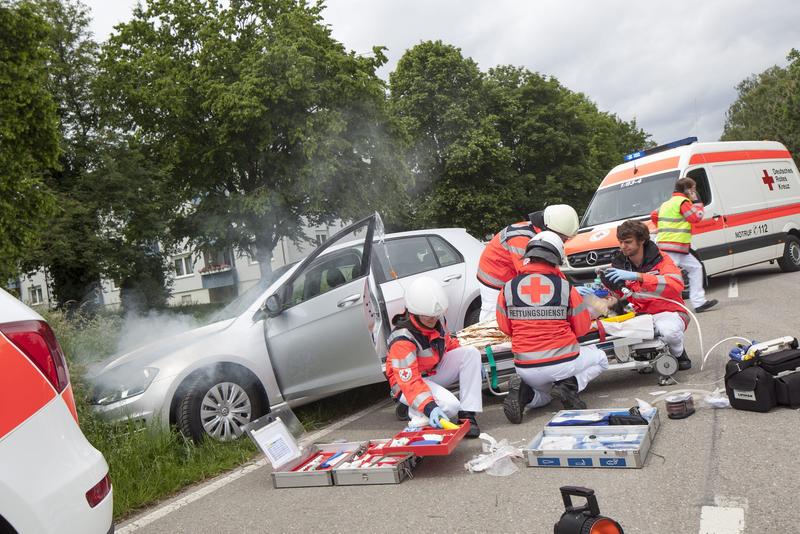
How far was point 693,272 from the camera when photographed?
30.2 ft

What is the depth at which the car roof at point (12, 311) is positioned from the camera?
2366mm

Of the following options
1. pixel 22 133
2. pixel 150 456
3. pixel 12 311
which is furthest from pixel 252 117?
pixel 12 311

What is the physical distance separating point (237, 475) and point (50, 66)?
77.8ft

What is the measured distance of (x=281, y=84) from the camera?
22578 mm

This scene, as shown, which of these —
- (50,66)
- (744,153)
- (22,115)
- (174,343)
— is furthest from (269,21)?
(174,343)

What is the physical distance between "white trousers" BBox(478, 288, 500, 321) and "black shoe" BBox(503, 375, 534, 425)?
6.34ft

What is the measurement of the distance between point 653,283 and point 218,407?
390 centimetres

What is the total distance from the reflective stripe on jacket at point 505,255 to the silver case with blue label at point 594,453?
7.75ft

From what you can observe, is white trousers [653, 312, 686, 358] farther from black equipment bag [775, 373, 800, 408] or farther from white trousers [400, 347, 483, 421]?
white trousers [400, 347, 483, 421]

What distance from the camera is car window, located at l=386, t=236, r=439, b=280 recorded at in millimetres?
7742

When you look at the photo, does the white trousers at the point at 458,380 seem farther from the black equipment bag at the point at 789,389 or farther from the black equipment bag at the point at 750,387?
the black equipment bag at the point at 789,389

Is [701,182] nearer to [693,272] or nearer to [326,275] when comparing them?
[693,272]

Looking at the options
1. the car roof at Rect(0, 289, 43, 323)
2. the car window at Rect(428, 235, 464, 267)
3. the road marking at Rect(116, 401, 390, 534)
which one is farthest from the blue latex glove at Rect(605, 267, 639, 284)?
the car roof at Rect(0, 289, 43, 323)

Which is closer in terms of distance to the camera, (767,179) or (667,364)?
(667,364)
